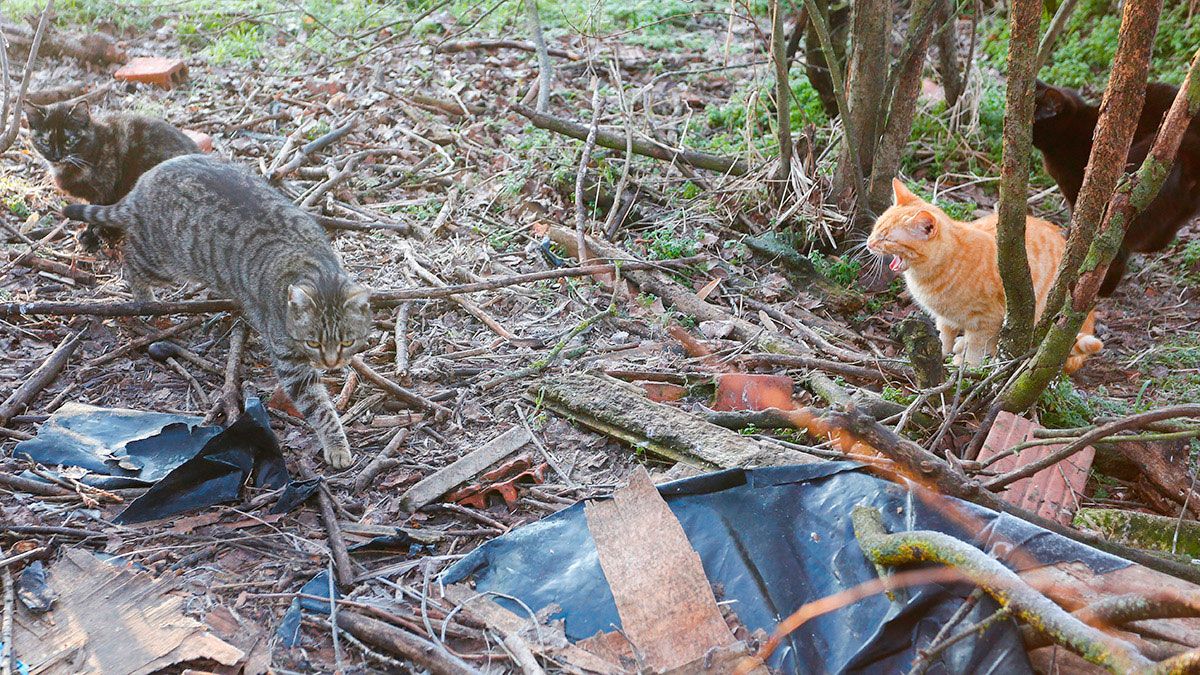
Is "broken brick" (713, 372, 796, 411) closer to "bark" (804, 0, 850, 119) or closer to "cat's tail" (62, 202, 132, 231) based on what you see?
"bark" (804, 0, 850, 119)

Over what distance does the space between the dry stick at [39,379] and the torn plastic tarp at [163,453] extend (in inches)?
A: 7.7

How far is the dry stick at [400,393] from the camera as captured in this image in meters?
4.20

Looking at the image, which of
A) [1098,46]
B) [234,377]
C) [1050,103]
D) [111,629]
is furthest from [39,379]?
[1098,46]

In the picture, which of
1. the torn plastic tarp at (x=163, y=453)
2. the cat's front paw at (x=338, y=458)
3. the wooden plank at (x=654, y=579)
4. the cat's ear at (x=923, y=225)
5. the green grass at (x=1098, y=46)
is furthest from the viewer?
the green grass at (x=1098, y=46)

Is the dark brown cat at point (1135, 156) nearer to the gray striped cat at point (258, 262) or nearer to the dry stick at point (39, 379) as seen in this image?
the gray striped cat at point (258, 262)

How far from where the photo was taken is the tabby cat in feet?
19.1

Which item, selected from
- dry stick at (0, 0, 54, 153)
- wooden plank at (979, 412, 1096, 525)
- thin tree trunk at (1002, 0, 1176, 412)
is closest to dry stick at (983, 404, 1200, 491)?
wooden plank at (979, 412, 1096, 525)

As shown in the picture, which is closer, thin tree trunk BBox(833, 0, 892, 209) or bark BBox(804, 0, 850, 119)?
thin tree trunk BBox(833, 0, 892, 209)

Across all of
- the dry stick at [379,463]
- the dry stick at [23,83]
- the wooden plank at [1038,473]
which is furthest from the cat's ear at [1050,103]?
the dry stick at [23,83]

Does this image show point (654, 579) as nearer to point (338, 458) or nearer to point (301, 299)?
point (338, 458)

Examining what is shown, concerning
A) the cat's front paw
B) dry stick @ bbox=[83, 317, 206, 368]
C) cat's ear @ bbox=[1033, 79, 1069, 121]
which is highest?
cat's ear @ bbox=[1033, 79, 1069, 121]

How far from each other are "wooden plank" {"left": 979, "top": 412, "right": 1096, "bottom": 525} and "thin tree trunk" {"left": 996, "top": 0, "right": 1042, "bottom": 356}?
1.45ft

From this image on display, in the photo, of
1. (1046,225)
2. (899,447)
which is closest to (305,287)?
(899,447)

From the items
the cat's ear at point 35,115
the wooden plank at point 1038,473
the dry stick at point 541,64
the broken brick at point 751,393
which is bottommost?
the broken brick at point 751,393
